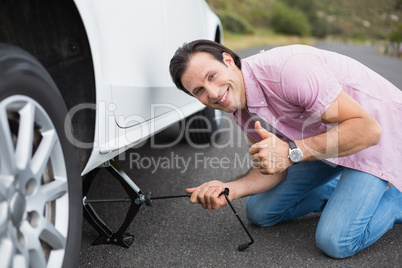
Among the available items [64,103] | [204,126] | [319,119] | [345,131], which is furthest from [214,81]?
[204,126]

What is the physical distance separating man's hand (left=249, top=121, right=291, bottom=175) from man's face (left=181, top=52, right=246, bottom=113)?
23 cm

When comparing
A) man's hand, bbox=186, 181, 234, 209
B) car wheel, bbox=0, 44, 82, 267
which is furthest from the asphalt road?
car wheel, bbox=0, 44, 82, 267

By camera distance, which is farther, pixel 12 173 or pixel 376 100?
pixel 376 100

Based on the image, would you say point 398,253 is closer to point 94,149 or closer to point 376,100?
point 376,100

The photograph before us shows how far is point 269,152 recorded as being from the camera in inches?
72.2

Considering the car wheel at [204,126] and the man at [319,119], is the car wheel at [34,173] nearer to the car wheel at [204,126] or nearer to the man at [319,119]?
the man at [319,119]

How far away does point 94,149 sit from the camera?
165 cm

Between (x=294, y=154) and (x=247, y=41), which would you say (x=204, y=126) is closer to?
(x=294, y=154)

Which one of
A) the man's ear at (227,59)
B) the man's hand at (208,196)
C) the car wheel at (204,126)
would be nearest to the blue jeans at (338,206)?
the man's hand at (208,196)

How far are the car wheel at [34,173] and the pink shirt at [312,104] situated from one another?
2.85 feet

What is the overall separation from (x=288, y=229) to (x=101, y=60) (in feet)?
4.06

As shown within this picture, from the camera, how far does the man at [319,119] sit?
184 centimetres

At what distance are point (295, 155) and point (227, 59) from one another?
1.68 feet

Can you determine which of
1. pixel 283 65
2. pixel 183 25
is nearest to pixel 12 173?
pixel 283 65
